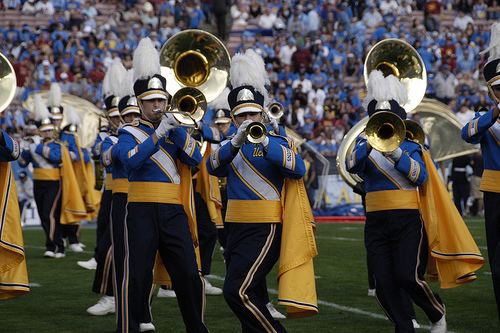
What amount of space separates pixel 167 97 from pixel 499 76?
7.63 feet

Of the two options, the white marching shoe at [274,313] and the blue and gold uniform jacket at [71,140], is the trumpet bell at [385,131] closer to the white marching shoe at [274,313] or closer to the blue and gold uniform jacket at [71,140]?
the white marching shoe at [274,313]

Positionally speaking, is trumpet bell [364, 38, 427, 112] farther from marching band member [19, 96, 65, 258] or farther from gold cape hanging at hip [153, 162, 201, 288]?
marching band member [19, 96, 65, 258]

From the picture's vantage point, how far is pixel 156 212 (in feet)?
25.5

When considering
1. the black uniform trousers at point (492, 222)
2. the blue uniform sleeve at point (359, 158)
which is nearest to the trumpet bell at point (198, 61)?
the blue uniform sleeve at point (359, 158)

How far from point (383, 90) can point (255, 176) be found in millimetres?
1347

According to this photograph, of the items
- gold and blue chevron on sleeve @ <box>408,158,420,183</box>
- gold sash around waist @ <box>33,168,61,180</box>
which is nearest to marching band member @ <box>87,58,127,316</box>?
gold and blue chevron on sleeve @ <box>408,158,420,183</box>

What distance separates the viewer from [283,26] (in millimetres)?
29672

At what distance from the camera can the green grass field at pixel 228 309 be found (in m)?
9.16

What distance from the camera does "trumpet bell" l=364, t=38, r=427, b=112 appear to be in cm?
1069

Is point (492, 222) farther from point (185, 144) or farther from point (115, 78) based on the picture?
point (115, 78)

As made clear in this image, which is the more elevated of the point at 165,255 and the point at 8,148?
the point at 8,148

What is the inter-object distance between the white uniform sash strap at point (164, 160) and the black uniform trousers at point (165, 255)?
204 mm

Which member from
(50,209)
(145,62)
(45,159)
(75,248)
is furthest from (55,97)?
(145,62)

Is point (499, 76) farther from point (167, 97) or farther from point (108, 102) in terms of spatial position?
point (108, 102)
